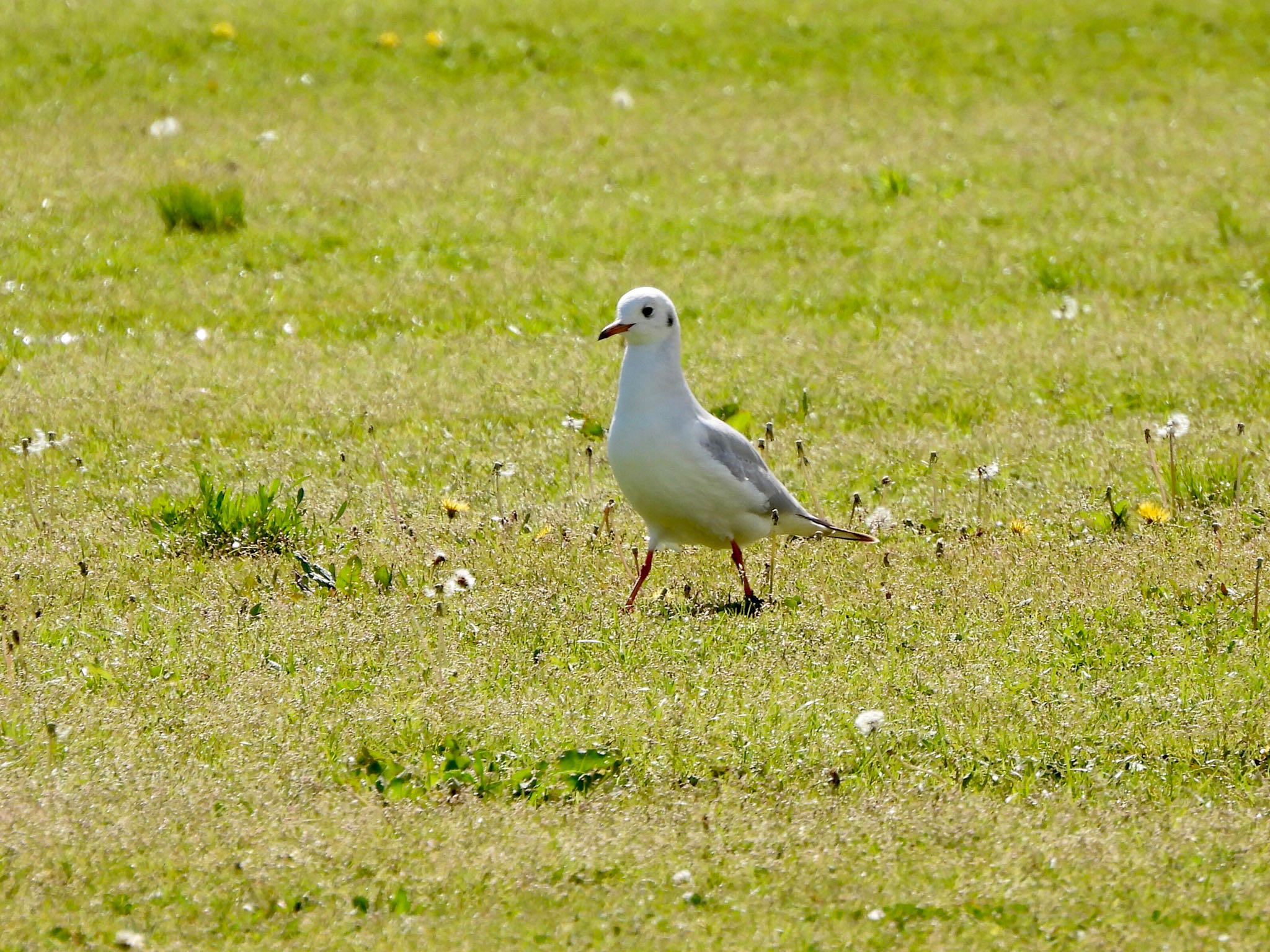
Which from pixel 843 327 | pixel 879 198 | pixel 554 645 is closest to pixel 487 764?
pixel 554 645

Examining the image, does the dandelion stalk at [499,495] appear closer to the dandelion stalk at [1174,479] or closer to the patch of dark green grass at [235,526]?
the patch of dark green grass at [235,526]

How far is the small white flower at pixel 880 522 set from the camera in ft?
25.2

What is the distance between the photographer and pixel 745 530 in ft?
22.5

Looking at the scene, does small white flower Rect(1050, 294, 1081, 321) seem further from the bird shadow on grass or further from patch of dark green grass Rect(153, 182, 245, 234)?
patch of dark green grass Rect(153, 182, 245, 234)

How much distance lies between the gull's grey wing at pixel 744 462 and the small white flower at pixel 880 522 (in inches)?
29.3

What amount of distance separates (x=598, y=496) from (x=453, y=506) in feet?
2.56

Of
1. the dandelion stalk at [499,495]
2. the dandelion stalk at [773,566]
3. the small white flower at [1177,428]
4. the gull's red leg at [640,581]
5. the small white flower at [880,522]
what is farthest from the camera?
the small white flower at [1177,428]

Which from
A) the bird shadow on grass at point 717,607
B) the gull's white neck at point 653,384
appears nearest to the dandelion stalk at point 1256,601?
the bird shadow on grass at point 717,607

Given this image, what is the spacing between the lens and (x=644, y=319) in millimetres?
6746

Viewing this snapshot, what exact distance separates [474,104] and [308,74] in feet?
5.44

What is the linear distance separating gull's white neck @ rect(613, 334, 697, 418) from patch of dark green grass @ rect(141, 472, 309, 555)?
5.06 ft

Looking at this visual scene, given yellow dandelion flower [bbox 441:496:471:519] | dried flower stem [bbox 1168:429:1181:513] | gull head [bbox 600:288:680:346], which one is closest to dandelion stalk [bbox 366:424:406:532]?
yellow dandelion flower [bbox 441:496:471:519]

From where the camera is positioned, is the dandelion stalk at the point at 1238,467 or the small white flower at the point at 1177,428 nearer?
the dandelion stalk at the point at 1238,467

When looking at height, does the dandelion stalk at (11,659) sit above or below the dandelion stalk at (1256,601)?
below
